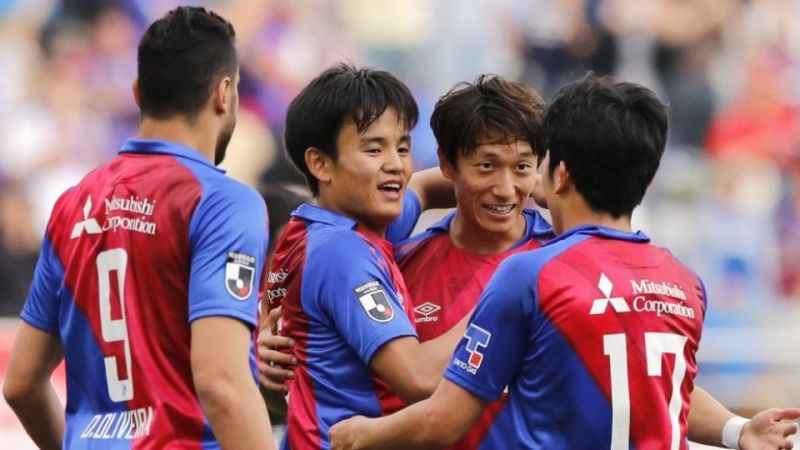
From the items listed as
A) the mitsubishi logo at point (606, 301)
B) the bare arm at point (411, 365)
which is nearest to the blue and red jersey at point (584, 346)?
the mitsubishi logo at point (606, 301)

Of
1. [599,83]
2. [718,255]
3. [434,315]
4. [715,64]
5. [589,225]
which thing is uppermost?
[715,64]

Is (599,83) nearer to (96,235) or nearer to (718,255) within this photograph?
(96,235)

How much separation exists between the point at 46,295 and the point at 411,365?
3.58 feet

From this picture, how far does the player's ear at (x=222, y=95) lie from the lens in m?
4.73

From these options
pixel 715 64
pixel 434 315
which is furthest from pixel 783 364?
pixel 434 315

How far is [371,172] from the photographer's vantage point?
16.9ft

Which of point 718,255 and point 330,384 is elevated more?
point 718,255

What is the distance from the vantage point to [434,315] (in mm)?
5258

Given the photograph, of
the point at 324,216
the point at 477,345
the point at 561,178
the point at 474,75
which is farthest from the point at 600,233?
the point at 474,75

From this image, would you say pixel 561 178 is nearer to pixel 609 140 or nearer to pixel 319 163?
pixel 609 140

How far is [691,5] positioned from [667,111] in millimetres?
8233

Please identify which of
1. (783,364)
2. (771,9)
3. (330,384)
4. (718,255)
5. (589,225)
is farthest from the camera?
(771,9)

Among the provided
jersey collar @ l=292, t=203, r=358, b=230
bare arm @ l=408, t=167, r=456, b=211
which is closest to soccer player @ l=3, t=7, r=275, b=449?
jersey collar @ l=292, t=203, r=358, b=230

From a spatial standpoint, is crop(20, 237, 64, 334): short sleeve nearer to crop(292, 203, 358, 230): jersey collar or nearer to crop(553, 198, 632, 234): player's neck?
crop(292, 203, 358, 230): jersey collar
